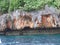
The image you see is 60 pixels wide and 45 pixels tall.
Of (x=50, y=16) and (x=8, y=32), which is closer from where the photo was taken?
(x=50, y=16)

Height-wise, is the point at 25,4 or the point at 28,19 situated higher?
the point at 25,4

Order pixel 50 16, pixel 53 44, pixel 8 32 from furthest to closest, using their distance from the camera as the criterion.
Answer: pixel 8 32
pixel 50 16
pixel 53 44

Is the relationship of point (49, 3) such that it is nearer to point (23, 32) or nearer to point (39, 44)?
point (23, 32)

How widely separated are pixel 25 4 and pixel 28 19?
2917mm

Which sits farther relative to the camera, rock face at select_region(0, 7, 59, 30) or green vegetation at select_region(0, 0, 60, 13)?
green vegetation at select_region(0, 0, 60, 13)

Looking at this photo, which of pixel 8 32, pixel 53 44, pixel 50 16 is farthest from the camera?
pixel 8 32

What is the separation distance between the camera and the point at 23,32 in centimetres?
3441

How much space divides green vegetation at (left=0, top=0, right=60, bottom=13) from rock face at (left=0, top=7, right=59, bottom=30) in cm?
148

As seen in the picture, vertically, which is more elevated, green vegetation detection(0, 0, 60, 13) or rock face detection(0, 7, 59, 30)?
green vegetation detection(0, 0, 60, 13)

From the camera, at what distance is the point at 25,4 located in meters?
35.5

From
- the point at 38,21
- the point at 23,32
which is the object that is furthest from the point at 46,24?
the point at 23,32

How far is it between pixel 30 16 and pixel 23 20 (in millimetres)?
964

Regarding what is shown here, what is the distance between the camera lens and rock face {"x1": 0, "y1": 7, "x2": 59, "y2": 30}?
32.5 m

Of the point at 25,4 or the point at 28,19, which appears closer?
A: the point at 28,19
